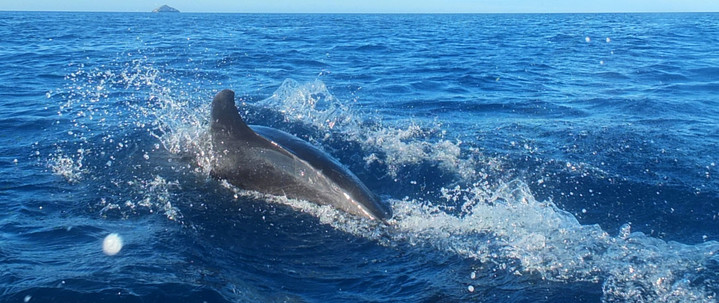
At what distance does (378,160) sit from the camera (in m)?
9.27

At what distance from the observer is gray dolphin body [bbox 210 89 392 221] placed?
23.1ft

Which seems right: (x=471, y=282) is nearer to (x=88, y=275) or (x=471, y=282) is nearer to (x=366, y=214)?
(x=366, y=214)

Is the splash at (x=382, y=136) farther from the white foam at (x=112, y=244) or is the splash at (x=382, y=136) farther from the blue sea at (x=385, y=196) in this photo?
the white foam at (x=112, y=244)

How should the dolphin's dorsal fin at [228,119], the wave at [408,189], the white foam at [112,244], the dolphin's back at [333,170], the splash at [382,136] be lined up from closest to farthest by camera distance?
the wave at [408,189], the white foam at [112,244], the dolphin's back at [333,170], the dolphin's dorsal fin at [228,119], the splash at [382,136]

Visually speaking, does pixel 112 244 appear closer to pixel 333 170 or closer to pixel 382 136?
pixel 333 170

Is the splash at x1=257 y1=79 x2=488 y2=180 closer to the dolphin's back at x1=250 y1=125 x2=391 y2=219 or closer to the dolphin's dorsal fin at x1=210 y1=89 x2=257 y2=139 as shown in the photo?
the dolphin's back at x1=250 y1=125 x2=391 y2=219

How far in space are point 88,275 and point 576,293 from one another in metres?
4.34

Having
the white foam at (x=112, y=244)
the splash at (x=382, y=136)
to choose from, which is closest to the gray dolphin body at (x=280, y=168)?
the splash at (x=382, y=136)

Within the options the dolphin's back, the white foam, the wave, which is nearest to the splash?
the wave

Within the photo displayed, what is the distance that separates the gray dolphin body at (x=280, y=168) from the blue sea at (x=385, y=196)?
0.61 feet

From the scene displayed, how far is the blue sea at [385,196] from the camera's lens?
17.2 ft

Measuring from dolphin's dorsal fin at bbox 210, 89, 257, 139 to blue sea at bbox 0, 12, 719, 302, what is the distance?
405mm

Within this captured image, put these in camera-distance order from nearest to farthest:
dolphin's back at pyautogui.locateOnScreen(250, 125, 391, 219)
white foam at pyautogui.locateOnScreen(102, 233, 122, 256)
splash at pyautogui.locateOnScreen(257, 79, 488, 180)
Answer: white foam at pyautogui.locateOnScreen(102, 233, 122, 256) < dolphin's back at pyautogui.locateOnScreen(250, 125, 391, 219) < splash at pyautogui.locateOnScreen(257, 79, 488, 180)

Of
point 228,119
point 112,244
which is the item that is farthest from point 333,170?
point 112,244
